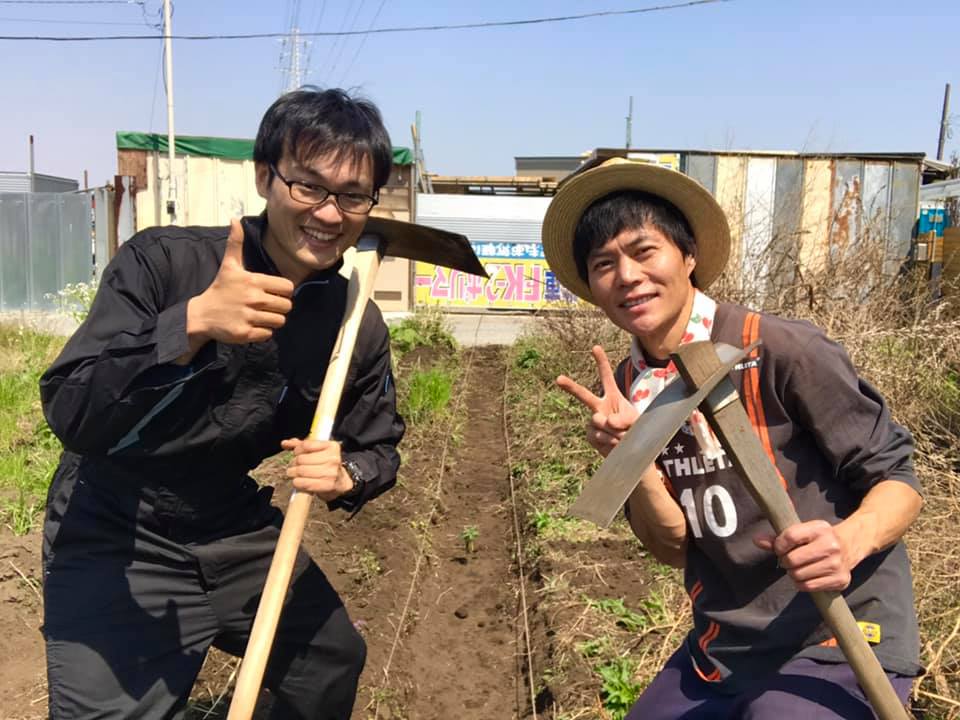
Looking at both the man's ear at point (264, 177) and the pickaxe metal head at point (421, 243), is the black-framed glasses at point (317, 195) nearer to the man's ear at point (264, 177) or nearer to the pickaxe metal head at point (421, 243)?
the man's ear at point (264, 177)

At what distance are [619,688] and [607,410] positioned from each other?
6.54ft

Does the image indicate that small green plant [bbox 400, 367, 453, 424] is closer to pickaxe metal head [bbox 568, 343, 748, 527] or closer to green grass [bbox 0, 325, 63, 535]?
green grass [bbox 0, 325, 63, 535]

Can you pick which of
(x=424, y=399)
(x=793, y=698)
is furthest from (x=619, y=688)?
(x=424, y=399)

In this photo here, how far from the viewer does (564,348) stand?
376 inches

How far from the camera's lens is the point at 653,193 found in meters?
2.01

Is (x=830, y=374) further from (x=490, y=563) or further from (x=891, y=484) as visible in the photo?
(x=490, y=563)

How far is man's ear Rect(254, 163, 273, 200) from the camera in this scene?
228 centimetres

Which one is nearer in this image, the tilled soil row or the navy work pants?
the navy work pants

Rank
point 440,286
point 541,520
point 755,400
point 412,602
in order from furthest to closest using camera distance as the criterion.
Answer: point 440,286
point 541,520
point 412,602
point 755,400

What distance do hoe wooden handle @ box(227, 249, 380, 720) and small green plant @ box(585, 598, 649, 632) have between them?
2184 millimetres

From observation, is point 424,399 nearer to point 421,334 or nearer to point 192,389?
point 421,334

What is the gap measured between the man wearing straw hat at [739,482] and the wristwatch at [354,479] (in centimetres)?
80

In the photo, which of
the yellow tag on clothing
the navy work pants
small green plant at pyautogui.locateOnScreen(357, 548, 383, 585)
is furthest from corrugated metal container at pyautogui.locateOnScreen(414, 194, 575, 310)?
the yellow tag on clothing

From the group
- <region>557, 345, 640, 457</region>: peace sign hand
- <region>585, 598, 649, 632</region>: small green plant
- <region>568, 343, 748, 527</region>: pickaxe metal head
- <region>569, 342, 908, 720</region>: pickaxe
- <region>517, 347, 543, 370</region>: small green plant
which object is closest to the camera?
<region>568, 343, 748, 527</region>: pickaxe metal head
